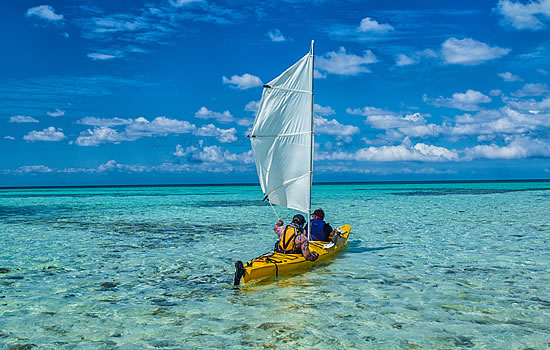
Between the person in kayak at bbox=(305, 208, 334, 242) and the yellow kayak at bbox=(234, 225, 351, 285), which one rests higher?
the person in kayak at bbox=(305, 208, 334, 242)

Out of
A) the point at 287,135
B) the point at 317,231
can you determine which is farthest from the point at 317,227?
the point at 287,135

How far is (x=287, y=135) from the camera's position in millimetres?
14555

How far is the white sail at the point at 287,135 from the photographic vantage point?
46.2ft

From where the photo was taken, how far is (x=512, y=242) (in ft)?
68.0

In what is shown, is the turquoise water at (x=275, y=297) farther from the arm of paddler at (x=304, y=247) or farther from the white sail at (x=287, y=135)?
the white sail at (x=287, y=135)

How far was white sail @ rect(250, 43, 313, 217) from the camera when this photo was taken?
46.2 ft

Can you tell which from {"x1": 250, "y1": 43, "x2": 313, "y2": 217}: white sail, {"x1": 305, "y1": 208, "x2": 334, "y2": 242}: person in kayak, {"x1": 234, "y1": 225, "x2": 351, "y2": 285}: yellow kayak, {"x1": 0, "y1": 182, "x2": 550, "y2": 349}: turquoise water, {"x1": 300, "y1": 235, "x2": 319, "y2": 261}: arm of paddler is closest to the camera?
{"x1": 0, "y1": 182, "x2": 550, "y2": 349}: turquoise water

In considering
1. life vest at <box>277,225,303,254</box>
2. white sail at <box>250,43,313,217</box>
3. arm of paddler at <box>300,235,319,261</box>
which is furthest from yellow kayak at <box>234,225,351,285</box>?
white sail at <box>250,43,313,217</box>

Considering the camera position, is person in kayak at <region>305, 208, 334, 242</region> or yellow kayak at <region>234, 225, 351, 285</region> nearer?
yellow kayak at <region>234, 225, 351, 285</region>

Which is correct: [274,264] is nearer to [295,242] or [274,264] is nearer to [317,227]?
[295,242]

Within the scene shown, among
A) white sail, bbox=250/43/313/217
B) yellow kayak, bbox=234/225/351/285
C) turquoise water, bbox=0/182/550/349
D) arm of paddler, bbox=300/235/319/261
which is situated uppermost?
white sail, bbox=250/43/313/217

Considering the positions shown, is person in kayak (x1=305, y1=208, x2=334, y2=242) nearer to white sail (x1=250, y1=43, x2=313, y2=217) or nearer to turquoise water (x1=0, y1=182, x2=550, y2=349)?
turquoise water (x1=0, y1=182, x2=550, y2=349)

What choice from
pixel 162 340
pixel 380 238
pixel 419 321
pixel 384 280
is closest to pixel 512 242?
pixel 380 238

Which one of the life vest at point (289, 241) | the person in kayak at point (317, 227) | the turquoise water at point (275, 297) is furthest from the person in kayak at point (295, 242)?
the person in kayak at point (317, 227)
